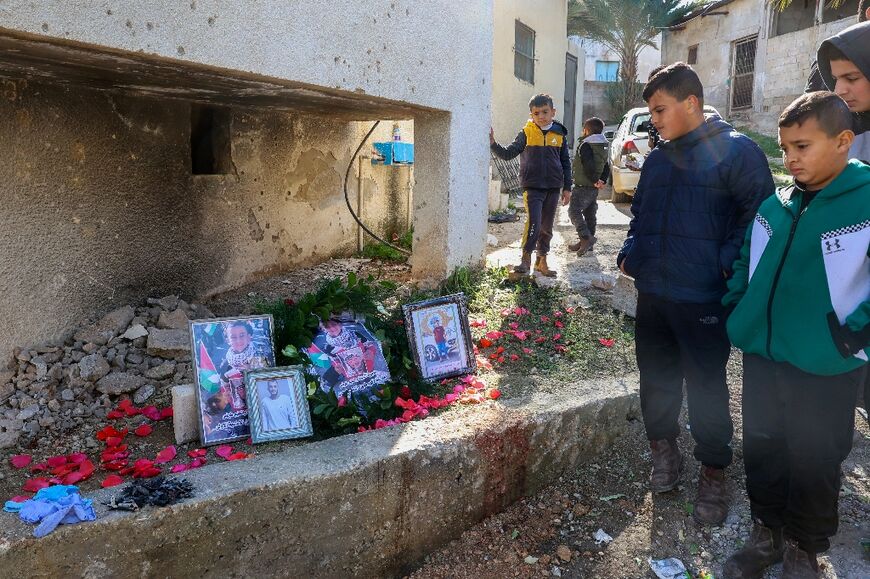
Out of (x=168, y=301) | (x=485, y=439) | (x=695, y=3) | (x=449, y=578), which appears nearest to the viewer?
(x=449, y=578)

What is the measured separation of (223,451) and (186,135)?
113 inches

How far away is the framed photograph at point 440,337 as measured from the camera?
384cm

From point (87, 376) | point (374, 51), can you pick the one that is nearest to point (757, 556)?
point (87, 376)

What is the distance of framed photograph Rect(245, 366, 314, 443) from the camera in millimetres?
3135

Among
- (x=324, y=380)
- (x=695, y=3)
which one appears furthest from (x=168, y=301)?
(x=695, y=3)

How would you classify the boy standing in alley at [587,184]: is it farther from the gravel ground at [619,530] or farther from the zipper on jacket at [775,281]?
the zipper on jacket at [775,281]

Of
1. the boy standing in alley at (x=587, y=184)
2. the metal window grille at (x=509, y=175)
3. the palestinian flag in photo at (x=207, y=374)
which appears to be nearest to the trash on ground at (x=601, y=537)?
the palestinian flag in photo at (x=207, y=374)

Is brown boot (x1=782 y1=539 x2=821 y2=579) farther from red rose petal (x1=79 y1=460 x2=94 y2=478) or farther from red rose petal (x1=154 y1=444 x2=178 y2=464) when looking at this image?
red rose petal (x1=79 y1=460 x2=94 y2=478)

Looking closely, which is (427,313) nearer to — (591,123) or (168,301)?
(168,301)

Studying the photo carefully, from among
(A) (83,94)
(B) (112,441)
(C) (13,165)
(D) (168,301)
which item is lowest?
(B) (112,441)

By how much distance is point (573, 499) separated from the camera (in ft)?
10.5

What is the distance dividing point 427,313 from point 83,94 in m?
2.53

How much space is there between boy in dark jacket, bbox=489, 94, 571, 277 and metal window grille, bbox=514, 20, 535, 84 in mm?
8595

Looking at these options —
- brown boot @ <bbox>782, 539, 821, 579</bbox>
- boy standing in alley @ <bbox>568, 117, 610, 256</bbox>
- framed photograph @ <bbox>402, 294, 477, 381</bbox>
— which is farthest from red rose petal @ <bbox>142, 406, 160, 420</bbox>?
boy standing in alley @ <bbox>568, 117, 610, 256</bbox>
